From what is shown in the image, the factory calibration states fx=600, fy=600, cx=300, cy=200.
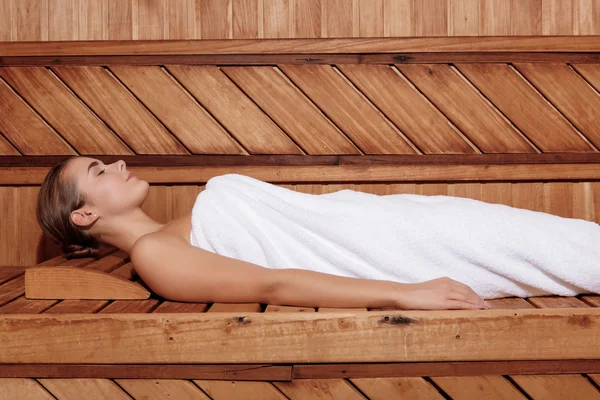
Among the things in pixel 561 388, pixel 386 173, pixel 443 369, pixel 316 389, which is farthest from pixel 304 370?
pixel 386 173

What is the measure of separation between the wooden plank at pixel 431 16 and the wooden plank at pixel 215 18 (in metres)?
0.67

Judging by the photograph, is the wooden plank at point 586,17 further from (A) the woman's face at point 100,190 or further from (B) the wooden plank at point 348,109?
(A) the woman's face at point 100,190

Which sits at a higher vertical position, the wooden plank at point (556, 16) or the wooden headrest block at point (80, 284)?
the wooden plank at point (556, 16)

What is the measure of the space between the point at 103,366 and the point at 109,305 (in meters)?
0.18

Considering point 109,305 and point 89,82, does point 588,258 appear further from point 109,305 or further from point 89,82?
point 89,82

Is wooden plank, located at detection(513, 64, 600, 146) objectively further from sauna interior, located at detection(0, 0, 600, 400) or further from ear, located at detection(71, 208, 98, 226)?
ear, located at detection(71, 208, 98, 226)

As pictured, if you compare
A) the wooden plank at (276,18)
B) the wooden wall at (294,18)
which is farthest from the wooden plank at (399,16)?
the wooden plank at (276,18)

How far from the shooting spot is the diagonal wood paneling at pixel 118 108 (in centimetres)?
215

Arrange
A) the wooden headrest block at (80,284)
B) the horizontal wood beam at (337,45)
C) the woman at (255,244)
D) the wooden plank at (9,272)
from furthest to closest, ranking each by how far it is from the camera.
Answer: the horizontal wood beam at (337,45) < the wooden plank at (9,272) < the wooden headrest block at (80,284) < the woman at (255,244)

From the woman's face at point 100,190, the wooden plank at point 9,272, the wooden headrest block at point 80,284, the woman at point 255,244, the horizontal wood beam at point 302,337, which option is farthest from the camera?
the wooden plank at point 9,272

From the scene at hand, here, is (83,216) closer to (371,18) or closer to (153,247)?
(153,247)

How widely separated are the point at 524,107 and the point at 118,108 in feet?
4.77

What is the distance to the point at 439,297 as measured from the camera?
1.38m

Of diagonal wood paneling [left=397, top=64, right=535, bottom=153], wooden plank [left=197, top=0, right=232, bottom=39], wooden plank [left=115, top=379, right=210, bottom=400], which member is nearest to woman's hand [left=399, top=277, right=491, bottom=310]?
wooden plank [left=115, top=379, right=210, bottom=400]
